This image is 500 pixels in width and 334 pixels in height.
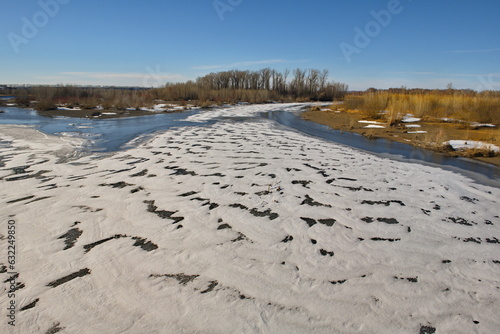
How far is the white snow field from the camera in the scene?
6.68 ft

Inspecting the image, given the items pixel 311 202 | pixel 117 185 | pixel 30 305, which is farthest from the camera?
pixel 117 185

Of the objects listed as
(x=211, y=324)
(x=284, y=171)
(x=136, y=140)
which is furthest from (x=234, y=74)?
(x=211, y=324)

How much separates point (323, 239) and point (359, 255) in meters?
0.42

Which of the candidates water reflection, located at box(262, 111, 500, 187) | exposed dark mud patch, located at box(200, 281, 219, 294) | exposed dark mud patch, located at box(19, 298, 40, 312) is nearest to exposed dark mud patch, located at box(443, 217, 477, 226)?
water reflection, located at box(262, 111, 500, 187)

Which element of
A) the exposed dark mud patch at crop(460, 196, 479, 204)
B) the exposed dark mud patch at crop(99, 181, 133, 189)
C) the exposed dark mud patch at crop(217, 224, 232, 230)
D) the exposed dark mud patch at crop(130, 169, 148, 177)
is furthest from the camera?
the exposed dark mud patch at crop(130, 169, 148, 177)

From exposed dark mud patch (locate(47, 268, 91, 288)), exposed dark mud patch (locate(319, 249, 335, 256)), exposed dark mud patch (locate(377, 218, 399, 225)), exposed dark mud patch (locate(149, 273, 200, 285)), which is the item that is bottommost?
exposed dark mud patch (locate(149, 273, 200, 285))

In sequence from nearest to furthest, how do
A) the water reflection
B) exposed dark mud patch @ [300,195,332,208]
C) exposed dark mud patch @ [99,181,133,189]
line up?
exposed dark mud patch @ [300,195,332,208] → exposed dark mud patch @ [99,181,133,189] → the water reflection

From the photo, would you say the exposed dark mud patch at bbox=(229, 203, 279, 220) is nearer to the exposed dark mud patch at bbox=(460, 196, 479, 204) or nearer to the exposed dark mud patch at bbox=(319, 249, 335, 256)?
the exposed dark mud patch at bbox=(319, 249, 335, 256)

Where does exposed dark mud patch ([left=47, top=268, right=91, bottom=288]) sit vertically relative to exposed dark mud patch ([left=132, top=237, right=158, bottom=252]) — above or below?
below

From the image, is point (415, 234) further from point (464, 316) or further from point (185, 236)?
point (185, 236)

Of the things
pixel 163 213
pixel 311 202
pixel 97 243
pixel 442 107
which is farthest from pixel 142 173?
pixel 442 107

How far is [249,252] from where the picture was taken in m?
→ 2.84

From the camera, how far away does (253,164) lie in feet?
20.5

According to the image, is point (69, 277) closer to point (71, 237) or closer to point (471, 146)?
point (71, 237)
